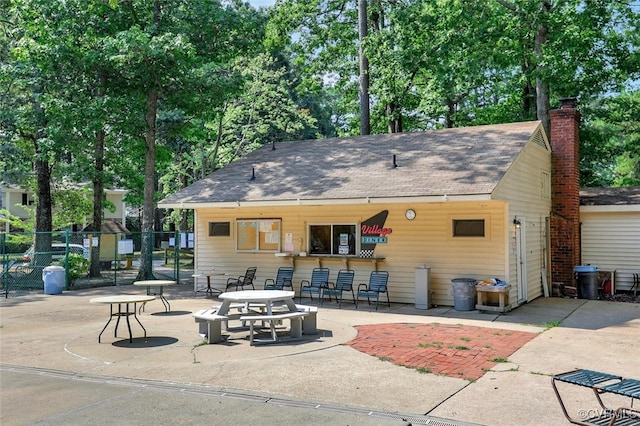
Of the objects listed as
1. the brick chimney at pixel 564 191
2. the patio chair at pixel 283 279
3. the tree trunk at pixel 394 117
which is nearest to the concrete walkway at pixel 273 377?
the patio chair at pixel 283 279

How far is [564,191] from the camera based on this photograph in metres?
16.4

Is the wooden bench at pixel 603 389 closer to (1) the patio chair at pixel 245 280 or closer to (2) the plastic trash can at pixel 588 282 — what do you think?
(1) the patio chair at pixel 245 280

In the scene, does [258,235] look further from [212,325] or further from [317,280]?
[212,325]

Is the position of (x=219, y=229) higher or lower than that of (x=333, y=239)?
higher

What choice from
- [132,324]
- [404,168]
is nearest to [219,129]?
[404,168]

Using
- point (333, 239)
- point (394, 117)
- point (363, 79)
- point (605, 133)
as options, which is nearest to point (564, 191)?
point (333, 239)

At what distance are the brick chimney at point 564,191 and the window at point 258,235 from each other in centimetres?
813

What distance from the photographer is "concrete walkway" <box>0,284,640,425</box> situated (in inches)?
218

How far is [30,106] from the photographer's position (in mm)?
22297

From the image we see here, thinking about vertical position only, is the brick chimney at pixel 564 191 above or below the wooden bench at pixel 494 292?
above

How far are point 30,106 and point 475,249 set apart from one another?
18.9 meters

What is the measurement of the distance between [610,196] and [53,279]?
17.4m

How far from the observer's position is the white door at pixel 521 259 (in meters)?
13.2

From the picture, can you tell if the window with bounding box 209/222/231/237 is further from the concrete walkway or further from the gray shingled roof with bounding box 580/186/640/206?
the gray shingled roof with bounding box 580/186/640/206
